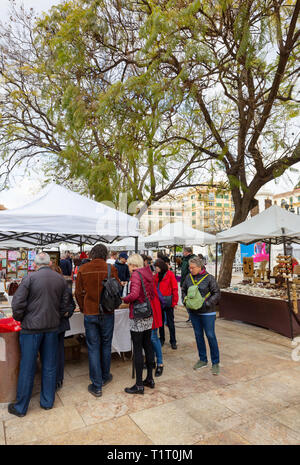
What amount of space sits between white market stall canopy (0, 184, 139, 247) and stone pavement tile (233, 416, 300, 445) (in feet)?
10.6

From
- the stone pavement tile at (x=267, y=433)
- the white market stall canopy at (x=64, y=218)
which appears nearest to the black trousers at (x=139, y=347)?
the stone pavement tile at (x=267, y=433)

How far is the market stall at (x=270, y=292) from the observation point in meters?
6.38

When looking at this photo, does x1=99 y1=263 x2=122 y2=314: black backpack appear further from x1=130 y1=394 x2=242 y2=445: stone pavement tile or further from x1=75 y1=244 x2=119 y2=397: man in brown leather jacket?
x1=130 y1=394 x2=242 y2=445: stone pavement tile

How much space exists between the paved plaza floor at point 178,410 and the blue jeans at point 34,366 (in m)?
0.15

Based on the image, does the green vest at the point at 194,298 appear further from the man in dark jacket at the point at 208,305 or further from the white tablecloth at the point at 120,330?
the white tablecloth at the point at 120,330

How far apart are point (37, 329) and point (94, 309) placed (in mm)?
701

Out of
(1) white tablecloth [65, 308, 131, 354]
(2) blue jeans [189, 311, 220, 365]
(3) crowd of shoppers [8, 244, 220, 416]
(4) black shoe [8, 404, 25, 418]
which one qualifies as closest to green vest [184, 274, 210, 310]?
(3) crowd of shoppers [8, 244, 220, 416]

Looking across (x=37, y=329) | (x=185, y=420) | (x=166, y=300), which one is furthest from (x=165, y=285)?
(x=37, y=329)

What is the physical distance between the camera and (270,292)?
23.6 ft

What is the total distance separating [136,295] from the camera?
11.9ft

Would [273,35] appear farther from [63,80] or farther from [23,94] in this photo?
[23,94]

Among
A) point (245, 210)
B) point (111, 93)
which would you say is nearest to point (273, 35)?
point (111, 93)
